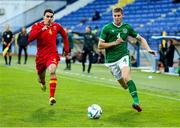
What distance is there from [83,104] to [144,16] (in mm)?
31563

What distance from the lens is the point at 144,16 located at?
44.2 meters

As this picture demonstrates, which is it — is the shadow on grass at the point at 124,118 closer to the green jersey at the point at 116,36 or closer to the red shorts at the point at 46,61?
the green jersey at the point at 116,36

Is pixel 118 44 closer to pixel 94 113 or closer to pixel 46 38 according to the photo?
pixel 46 38

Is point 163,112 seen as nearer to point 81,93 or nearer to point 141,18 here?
point 81,93

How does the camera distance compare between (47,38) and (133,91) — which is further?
(47,38)

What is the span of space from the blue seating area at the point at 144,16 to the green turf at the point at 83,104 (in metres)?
15.9

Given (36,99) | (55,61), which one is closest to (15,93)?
(36,99)

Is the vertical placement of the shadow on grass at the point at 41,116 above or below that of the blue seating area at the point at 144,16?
above

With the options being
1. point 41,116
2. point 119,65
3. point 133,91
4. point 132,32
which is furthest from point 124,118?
point 132,32

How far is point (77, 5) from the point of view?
183 ft

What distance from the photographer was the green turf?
10.4 m

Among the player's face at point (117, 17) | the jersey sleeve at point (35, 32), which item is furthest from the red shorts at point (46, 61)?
the player's face at point (117, 17)

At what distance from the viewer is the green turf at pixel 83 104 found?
10422 millimetres

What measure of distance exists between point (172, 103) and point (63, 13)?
42259 mm
